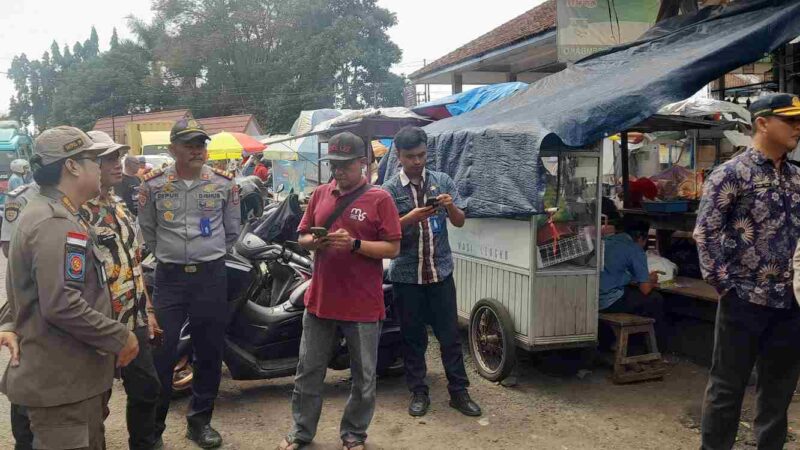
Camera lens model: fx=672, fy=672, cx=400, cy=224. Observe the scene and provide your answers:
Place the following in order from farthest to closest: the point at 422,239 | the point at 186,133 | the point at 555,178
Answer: the point at 555,178, the point at 422,239, the point at 186,133

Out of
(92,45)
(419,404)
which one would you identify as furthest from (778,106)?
(92,45)

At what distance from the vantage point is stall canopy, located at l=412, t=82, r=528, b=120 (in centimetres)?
838

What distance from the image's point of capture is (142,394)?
3.51m

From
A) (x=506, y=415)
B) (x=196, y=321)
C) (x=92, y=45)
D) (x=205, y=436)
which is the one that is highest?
(x=92, y=45)

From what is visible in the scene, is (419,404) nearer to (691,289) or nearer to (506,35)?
(691,289)

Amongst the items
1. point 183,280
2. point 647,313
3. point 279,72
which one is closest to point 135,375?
point 183,280

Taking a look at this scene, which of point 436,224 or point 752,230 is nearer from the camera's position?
point 752,230

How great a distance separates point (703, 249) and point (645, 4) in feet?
19.6

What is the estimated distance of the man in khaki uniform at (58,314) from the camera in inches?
92.7

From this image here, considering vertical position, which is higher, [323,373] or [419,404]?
[323,373]

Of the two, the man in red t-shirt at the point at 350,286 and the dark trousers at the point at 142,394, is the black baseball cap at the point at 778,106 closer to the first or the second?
the man in red t-shirt at the point at 350,286

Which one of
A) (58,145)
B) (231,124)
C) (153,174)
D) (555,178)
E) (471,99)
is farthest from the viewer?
(231,124)

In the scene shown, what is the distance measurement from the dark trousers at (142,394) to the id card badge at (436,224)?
73.6 inches

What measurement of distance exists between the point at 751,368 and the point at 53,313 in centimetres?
314
